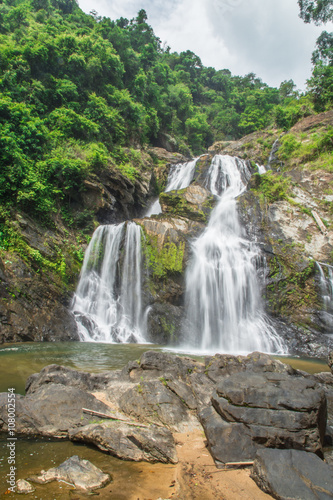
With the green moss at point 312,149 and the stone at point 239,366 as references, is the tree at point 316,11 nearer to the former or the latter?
the green moss at point 312,149

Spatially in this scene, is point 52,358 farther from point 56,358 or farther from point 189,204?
point 189,204

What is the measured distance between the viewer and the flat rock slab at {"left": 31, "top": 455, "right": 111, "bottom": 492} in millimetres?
2400

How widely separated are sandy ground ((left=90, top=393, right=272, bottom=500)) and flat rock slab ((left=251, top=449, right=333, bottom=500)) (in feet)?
0.35

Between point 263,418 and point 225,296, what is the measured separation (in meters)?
10.2

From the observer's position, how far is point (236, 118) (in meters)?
38.6

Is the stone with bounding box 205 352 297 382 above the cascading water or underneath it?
underneath

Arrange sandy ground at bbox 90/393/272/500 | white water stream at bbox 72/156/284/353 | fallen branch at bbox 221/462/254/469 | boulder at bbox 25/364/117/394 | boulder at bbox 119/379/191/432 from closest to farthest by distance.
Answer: sandy ground at bbox 90/393/272/500
fallen branch at bbox 221/462/254/469
boulder at bbox 119/379/191/432
boulder at bbox 25/364/117/394
white water stream at bbox 72/156/284/353

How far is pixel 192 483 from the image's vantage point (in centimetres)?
259

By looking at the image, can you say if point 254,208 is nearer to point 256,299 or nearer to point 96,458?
point 256,299

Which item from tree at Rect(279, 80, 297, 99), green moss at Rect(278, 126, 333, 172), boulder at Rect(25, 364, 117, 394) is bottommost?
boulder at Rect(25, 364, 117, 394)

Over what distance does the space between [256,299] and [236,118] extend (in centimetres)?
3303

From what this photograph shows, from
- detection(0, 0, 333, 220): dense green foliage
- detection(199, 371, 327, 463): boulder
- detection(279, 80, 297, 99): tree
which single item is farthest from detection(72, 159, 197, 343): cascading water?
detection(279, 80, 297, 99): tree

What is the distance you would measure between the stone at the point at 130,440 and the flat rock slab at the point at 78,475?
1.23ft

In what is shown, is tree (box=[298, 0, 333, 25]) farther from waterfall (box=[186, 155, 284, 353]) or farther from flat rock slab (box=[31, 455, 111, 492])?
flat rock slab (box=[31, 455, 111, 492])
